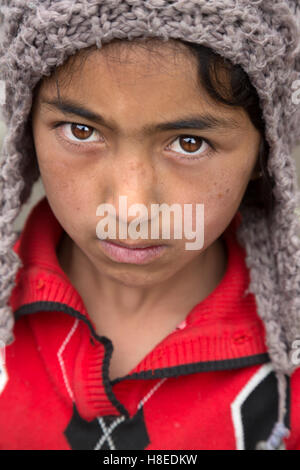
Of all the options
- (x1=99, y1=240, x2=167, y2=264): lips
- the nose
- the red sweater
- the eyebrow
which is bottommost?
the red sweater

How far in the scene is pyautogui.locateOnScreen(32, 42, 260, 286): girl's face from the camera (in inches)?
31.4

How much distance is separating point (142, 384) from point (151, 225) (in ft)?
1.17

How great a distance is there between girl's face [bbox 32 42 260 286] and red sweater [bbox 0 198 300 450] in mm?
154

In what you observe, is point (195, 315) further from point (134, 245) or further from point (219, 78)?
→ point (219, 78)

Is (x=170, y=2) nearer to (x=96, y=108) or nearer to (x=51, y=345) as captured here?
(x=96, y=108)

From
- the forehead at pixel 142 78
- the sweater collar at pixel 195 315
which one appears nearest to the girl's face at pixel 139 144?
the forehead at pixel 142 78

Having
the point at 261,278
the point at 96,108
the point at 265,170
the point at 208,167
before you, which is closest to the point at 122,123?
the point at 96,108

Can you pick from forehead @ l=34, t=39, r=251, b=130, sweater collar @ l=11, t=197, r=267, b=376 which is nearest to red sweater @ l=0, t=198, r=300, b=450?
sweater collar @ l=11, t=197, r=267, b=376

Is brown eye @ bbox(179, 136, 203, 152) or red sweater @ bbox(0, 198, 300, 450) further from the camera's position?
red sweater @ bbox(0, 198, 300, 450)

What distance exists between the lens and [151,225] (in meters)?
0.89

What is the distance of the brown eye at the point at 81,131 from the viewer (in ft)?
2.89

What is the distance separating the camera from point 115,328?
116 centimetres

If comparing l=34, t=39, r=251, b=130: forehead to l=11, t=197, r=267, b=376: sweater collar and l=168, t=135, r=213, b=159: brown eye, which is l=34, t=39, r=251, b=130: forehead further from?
l=11, t=197, r=267, b=376: sweater collar

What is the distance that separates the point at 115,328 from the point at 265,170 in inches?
18.0
